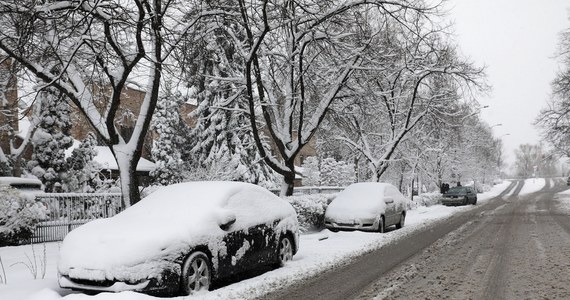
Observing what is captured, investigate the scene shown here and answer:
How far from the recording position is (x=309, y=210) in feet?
49.1

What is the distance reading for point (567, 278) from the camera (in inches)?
291

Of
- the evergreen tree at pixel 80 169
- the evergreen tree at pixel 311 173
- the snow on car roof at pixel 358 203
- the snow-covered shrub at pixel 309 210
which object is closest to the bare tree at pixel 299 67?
the snow-covered shrub at pixel 309 210

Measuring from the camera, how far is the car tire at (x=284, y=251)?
29.6 ft

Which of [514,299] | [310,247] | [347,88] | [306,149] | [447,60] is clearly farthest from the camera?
[306,149]

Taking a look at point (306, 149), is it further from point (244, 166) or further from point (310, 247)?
point (310, 247)

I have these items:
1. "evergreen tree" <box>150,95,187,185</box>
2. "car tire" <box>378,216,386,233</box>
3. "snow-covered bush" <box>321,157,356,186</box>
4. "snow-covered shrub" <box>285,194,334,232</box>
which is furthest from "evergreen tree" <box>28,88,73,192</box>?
"snow-covered bush" <box>321,157,356,186</box>

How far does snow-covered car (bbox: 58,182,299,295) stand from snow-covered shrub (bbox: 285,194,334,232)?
5565mm

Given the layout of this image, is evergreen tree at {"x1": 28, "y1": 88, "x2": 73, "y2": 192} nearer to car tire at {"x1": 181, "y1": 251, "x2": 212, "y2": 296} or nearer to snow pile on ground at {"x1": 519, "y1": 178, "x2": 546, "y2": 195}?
car tire at {"x1": 181, "y1": 251, "x2": 212, "y2": 296}

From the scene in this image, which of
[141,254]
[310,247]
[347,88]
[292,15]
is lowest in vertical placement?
[310,247]

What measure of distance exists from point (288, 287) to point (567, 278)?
4420 millimetres

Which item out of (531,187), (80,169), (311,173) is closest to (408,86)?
(80,169)

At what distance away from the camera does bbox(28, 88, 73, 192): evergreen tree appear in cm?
2036

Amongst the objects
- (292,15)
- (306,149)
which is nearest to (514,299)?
(292,15)

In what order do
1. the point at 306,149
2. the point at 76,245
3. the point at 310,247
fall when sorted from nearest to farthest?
the point at 76,245, the point at 310,247, the point at 306,149
